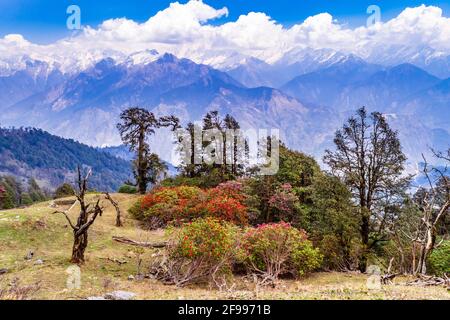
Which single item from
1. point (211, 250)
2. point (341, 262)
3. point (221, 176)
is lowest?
point (341, 262)

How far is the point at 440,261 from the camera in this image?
3084cm

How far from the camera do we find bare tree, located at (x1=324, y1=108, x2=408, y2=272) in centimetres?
2811

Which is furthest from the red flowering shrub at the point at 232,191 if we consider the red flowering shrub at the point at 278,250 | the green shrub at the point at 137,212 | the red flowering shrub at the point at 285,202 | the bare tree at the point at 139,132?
the bare tree at the point at 139,132

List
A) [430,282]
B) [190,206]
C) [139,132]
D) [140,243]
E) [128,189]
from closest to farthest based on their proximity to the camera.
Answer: [430,282]
[140,243]
[190,206]
[139,132]
[128,189]

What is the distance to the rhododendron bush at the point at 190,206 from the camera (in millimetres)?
32812

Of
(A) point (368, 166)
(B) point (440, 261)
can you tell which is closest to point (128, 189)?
(A) point (368, 166)

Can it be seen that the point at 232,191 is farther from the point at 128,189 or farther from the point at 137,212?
the point at 128,189

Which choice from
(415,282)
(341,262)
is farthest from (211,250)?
(341,262)

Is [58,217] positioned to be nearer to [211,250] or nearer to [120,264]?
[120,264]

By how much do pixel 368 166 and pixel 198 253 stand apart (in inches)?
545

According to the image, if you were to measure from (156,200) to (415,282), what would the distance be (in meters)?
25.1

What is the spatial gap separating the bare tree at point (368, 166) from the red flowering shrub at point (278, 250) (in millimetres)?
4971

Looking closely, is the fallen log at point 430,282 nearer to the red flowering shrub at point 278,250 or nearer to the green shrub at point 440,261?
the red flowering shrub at point 278,250

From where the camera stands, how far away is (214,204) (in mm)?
33188
